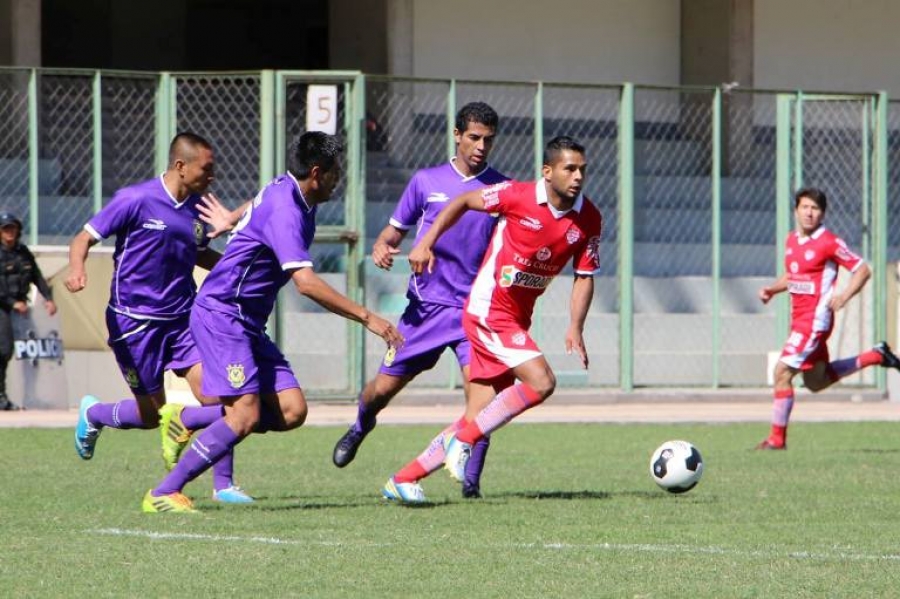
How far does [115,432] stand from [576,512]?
22.8ft

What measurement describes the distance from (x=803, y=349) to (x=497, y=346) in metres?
4.88

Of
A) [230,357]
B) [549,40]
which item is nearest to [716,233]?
[549,40]

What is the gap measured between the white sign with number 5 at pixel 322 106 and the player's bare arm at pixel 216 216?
28.0ft

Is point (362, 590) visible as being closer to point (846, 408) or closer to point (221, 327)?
point (221, 327)

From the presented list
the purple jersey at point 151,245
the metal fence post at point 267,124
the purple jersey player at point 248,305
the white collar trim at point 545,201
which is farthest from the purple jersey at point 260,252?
the metal fence post at point 267,124

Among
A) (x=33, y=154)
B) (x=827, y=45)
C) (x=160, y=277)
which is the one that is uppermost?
(x=827, y=45)

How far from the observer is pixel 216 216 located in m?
10.1

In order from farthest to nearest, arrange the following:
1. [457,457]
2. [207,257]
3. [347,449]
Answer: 1. [347,449]
2. [207,257]
3. [457,457]

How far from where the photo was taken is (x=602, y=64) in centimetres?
2572

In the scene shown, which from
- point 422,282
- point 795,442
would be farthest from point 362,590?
point 795,442

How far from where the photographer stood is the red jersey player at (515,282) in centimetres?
970

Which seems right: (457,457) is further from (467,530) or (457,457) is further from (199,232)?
(199,232)

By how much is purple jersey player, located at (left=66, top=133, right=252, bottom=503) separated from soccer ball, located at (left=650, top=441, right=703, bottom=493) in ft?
7.23

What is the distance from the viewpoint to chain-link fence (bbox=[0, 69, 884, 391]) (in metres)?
19.5
